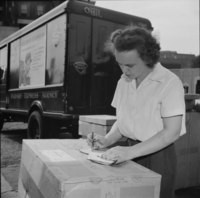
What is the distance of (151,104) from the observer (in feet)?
5.79

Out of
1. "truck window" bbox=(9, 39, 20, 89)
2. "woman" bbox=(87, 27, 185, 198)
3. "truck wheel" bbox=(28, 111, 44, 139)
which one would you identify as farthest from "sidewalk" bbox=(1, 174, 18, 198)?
"truck window" bbox=(9, 39, 20, 89)

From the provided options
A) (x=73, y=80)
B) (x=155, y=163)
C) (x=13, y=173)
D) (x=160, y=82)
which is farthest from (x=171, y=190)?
(x=73, y=80)

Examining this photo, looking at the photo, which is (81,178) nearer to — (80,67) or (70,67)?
(70,67)

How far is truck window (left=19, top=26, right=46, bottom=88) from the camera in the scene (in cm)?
631

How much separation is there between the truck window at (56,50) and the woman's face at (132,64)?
3.78 metres

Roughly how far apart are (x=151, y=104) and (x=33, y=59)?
5320 millimetres

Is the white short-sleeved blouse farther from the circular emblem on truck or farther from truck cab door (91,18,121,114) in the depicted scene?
truck cab door (91,18,121,114)

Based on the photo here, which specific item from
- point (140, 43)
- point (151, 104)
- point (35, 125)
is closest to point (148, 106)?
point (151, 104)

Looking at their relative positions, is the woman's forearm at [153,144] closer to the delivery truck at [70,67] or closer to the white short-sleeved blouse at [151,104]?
the white short-sleeved blouse at [151,104]

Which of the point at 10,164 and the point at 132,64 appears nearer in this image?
the point at 132,64

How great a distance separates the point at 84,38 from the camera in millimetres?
5684

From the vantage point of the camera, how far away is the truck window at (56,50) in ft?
18.2

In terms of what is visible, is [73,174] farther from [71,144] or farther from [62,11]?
[62,11]

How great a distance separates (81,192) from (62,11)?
14.9 feet
